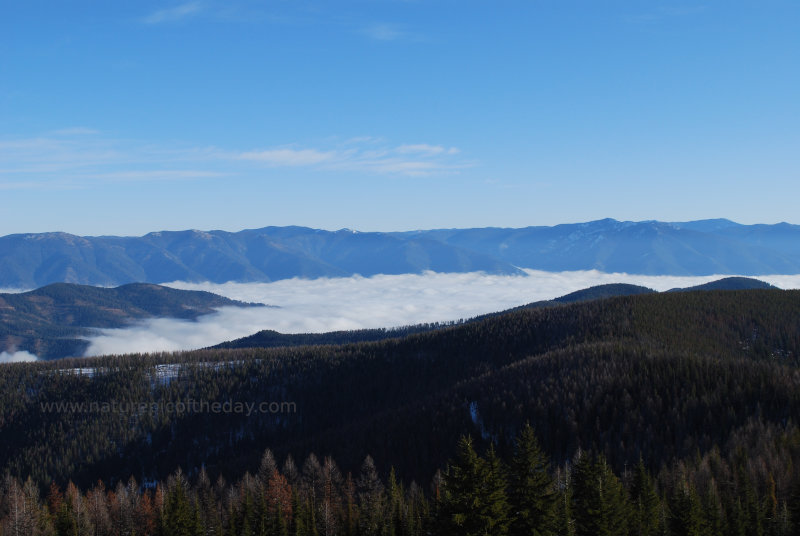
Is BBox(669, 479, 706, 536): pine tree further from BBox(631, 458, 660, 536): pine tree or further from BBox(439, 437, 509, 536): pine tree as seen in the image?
BBox(439, 437, 509, 536): pine tree

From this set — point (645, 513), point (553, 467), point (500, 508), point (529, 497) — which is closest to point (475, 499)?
point (500, 508)

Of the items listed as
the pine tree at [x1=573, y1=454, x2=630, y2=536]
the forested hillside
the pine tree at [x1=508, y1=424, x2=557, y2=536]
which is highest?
the pine tree at [x1=508, y1=424, x2=557, y2=536]

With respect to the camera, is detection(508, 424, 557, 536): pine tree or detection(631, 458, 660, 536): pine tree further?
detection(631, 458, 660, 536): pine tree

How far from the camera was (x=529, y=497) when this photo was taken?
149ft

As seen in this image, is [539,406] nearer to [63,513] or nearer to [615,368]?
[615,368]

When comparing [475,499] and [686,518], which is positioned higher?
[475,499]

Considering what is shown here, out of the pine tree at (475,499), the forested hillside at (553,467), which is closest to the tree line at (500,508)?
the pine tree at (475,499)

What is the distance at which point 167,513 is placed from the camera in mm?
79062

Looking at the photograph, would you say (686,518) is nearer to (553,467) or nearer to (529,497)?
(529,497)

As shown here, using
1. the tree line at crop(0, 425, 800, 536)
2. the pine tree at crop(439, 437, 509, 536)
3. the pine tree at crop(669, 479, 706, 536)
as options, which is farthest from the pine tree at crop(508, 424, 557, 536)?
the pine tree at crop(669, 479, 706, 536)

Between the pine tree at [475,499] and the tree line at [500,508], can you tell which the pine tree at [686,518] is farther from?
the pine tree at [475,499]

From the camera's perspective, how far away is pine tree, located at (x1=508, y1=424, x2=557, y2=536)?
45.1 meters

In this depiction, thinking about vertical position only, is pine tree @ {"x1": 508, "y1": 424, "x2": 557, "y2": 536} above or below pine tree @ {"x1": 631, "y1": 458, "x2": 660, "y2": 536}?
above

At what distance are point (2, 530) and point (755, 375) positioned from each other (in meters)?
148
